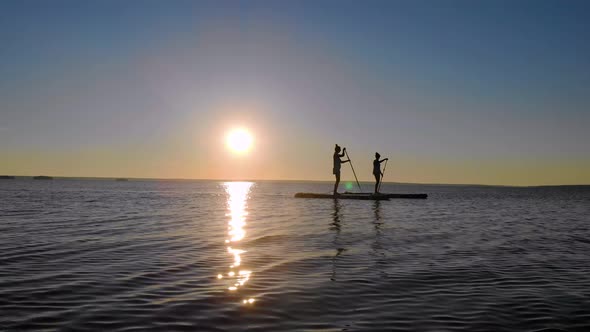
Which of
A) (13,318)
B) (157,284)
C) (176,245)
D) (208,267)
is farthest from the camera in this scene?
(176,245)

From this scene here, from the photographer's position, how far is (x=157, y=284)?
Result: 838 centimetres

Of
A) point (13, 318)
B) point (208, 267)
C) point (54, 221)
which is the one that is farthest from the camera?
point (54, 221)

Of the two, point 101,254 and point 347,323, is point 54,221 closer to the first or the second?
point 101,254

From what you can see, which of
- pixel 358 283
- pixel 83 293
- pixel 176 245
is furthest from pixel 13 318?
pixel 176 245

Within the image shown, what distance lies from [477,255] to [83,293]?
32.0ft

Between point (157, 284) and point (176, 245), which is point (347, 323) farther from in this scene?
point (176, 245)

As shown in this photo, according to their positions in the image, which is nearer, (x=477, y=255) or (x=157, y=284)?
(x=157, y=284)

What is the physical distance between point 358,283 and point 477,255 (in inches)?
205

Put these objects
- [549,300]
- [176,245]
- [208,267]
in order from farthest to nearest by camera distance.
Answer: [176,245], [208,267], [549,300]

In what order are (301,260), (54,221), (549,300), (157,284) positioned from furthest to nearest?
(54,221) < (301,260) < (157,284) < (549,300)

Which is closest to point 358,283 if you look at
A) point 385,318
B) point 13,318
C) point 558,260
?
point 385,318

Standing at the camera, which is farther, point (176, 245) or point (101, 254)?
point (176, 245)

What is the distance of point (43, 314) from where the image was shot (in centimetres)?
638

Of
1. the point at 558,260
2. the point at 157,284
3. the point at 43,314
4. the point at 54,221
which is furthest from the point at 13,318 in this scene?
the point at 54,221
